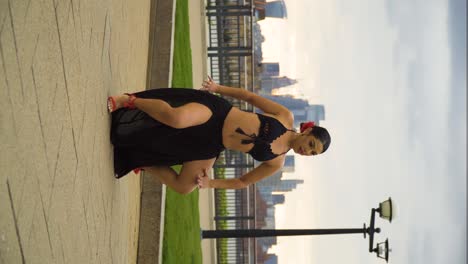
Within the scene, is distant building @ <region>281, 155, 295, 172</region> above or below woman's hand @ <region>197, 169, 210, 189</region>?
below

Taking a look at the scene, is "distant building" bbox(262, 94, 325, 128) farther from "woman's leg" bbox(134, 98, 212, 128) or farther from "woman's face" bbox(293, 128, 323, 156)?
"woman's leg" bbox(134, 98, 212, 128)

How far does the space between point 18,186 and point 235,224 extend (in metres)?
20.8

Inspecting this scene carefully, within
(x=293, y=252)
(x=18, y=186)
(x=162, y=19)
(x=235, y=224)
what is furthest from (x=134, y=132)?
(x=293, y=252)

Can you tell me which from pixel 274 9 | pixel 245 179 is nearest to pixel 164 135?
pixel 245 179

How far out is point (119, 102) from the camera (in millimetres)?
5457

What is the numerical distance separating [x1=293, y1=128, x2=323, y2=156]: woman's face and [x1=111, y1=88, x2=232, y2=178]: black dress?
0.78 meters

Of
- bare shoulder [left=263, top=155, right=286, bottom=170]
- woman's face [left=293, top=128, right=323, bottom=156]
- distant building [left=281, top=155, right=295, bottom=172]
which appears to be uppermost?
woman's face [left=293, top=128, right=323, bottom=156]

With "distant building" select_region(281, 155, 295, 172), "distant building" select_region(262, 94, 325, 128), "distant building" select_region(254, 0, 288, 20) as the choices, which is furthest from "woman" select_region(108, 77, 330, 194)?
"distant building" select_region(281, 155, 295, 172)

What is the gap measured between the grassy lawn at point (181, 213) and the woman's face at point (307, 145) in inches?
151

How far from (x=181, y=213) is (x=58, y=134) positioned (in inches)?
311

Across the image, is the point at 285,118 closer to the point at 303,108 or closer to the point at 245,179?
the point at 245,179

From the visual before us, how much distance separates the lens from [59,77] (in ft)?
12.5

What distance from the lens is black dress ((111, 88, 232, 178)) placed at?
5.51 meters

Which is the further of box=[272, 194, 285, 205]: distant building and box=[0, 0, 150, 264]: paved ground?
box=[272, 194, 285, 205]: distant building
